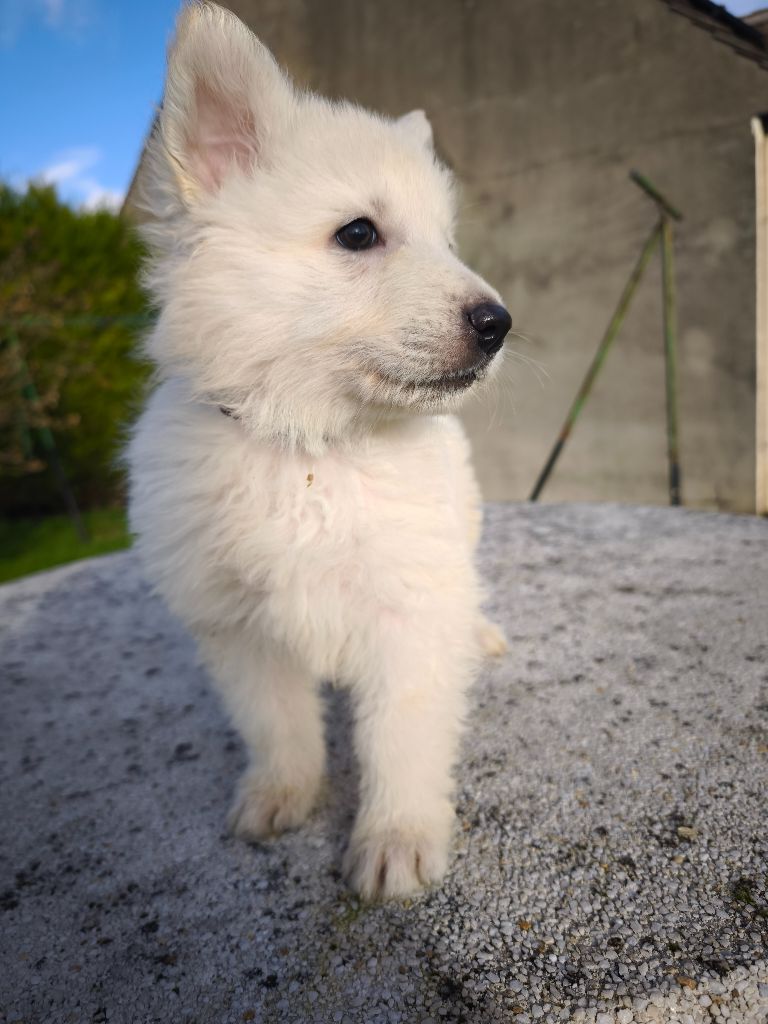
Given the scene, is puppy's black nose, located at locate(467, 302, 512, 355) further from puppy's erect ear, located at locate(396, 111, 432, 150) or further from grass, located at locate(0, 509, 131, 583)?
grass, located at locate(0, 509, 131, 583)

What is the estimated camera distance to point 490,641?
3215 mm

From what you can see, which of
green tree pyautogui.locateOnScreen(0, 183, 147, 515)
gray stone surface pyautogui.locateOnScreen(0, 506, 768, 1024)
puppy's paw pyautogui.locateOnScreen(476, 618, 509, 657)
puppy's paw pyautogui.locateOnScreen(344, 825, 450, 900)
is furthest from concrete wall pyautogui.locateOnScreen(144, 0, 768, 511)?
puppy's paw pyautogui.locateOnScreen(344, 825, 450, 900)

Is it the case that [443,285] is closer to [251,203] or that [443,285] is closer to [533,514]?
[251,203]

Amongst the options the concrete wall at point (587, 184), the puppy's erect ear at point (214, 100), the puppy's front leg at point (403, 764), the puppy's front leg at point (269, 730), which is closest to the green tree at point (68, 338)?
the concrete wall at point (587, 184)

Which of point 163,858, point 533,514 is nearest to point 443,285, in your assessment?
point 163,858

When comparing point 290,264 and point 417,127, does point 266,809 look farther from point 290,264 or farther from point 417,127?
point 417,127

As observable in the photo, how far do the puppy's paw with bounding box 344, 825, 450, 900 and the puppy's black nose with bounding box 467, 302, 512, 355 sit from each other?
135cm

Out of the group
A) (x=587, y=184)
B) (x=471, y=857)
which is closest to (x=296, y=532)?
(x=471, y=857)

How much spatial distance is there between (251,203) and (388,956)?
77.7 inches

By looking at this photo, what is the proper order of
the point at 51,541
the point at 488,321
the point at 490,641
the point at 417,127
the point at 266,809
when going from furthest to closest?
the point at 51,541, the point at 490,641, the point at 417,127, the point at 266,809, the point at 488,321

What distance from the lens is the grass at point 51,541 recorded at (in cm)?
816

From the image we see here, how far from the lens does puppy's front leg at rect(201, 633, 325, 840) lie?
218cm

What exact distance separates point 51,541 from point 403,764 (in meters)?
8.34

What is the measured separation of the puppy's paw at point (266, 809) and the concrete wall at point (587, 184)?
4.15 metres
